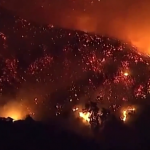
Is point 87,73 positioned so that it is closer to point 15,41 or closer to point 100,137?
point 15,41

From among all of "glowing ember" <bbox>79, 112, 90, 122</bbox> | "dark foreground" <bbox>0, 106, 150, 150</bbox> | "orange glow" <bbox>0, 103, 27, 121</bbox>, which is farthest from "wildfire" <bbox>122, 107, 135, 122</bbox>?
"orange glow" <bbox>0, 103, 27, 121</bbox>

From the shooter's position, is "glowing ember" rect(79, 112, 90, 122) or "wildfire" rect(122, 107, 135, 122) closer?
"glowing ember" rect(79, 112, 90, 122)

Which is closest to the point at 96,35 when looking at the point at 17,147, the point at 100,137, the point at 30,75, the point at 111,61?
the point at 111,61

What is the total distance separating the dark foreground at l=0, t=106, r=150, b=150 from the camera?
1900 cm

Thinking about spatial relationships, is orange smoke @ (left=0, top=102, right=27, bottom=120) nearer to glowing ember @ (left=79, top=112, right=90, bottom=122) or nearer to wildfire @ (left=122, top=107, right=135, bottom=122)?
glowing ember @ (left=79, top=112, right=90, bottom=122)

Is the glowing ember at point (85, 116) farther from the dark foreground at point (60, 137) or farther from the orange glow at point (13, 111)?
the orange glow at point (13, 111)

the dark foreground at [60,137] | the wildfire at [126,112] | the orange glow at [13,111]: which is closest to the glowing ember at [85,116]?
the dark foreground at [60,137]

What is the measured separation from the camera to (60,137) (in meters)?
19.7

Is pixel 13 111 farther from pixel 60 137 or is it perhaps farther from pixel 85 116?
pixel 60 137

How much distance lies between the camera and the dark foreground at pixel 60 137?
19000mm

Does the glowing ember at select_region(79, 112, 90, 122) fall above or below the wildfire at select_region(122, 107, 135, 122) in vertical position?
below

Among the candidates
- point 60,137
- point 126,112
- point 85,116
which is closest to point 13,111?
point 85,116

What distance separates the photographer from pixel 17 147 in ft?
61.2

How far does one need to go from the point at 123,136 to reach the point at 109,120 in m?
1.98
